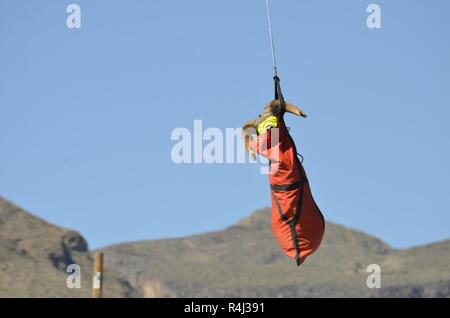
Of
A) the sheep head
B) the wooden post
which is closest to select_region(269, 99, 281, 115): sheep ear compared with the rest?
the sheep head

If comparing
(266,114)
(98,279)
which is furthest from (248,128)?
(98,279)

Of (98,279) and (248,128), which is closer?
(248,128)

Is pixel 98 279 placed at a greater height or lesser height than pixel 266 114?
greater

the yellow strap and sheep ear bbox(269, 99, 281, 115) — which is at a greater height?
sheep ear bbox(269, 99, 281, 115)

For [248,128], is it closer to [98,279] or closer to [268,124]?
[268,124]

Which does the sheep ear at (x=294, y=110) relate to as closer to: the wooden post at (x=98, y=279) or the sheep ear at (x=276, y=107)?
the sheep ear at (x=276, y=107)

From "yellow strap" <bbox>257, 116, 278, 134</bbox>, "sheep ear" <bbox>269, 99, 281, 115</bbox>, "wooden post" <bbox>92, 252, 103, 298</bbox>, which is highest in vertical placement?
"wooden post" <bbox>92, 252, 103, 298</bbox>

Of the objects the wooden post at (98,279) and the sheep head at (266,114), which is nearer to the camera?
the sheep head at (266,114)

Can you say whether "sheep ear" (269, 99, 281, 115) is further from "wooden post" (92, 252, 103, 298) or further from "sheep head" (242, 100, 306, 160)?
"wooden post" (92, 252, 103, 298)

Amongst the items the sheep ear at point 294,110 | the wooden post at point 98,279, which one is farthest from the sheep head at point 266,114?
the wooden post at point 98,279

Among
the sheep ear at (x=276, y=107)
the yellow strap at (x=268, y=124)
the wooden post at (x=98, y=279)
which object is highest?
the wooden post at (x=98, y=279)
